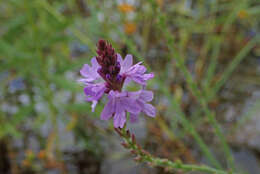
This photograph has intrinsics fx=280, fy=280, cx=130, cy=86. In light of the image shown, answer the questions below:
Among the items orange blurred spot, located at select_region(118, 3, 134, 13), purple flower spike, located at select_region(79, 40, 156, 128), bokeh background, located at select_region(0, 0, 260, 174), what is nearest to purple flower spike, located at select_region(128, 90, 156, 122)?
purple flower spike, located at select_region(79, 40, 156, 128)

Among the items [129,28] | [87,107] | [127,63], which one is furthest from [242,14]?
[127,63]

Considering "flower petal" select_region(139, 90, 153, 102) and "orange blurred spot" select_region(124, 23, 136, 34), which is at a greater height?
"orange blurred spot" select_region(124, 23, 136, 34)

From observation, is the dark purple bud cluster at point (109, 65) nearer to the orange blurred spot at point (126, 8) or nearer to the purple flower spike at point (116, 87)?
the purple flower spike at point (116, 87)

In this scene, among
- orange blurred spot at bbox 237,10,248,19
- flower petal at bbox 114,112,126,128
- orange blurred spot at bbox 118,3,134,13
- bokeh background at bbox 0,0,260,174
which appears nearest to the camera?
flower petal at bbox 114,112,126,128

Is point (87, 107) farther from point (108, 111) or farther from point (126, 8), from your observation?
point (126, 8)

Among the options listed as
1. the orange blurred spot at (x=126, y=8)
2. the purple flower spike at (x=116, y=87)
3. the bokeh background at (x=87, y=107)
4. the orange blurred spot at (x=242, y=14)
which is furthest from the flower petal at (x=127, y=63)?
the orange blurred spot at (x=242, y=14)

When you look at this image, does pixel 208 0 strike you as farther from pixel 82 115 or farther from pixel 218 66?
pixel 82 115

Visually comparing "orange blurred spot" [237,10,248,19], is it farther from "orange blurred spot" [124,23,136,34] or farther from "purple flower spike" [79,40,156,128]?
"purple flower spike" [79,40,156,128]

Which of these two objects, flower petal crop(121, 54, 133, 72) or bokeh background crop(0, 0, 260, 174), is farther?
bokeh background crop(0, 0, 260, 174)
